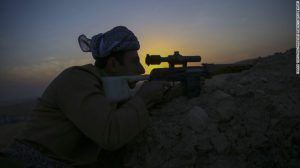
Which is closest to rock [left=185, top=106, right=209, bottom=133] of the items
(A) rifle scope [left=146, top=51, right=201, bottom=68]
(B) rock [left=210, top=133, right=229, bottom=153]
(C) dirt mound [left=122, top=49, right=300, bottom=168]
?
(C) dirt mound [left=122, top=49, right=300, bottom=168]

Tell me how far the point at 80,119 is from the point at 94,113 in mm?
151

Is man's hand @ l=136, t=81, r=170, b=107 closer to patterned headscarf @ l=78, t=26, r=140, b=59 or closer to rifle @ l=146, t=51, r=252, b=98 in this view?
rifle @ l=146, t=51, r=252, b=98

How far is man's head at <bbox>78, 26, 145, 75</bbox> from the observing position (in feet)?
10.7

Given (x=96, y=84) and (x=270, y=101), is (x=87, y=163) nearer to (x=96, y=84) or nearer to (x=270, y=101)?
(x=96, y=84)

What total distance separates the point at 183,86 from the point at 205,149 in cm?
99

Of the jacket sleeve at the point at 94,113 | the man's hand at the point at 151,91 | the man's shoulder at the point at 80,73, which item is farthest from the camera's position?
the man's hand at the point at 151,91

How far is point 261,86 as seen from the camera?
14.1 feet

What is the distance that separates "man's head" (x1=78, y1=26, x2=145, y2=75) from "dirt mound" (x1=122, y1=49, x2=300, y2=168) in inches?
33.0

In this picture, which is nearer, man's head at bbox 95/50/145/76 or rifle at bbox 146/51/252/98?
man's head at bbox 95/50/145/76

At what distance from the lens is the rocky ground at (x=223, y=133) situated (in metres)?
3.44

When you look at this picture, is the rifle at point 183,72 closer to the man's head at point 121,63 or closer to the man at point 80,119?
the man's head at point 121,63

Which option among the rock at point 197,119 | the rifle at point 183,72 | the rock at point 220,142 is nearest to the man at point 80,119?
the rifle at point 183,72

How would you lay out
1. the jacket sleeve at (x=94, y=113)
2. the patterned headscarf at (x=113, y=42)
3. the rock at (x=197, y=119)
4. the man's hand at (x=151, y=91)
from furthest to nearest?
the rock at (x=197, y=119) < the man's hand at (x=151, y=91) < the patterned headscarf at (x=113, y=42) < the jacket sleeve at (x=94, y=113)

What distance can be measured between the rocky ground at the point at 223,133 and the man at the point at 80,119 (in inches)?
24.1
